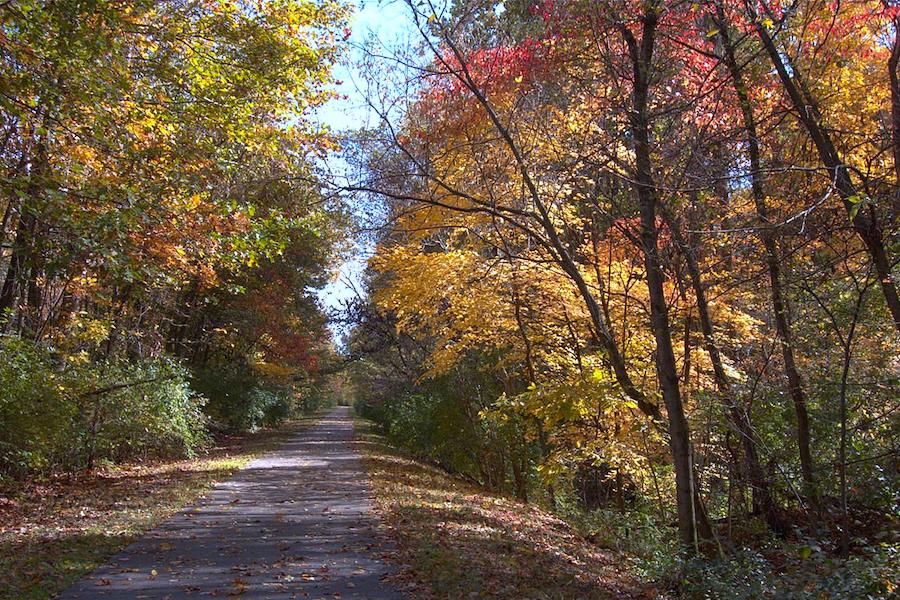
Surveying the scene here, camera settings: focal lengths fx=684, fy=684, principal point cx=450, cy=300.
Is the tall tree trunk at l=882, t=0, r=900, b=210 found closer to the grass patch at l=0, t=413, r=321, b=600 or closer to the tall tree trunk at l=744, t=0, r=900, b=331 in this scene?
the tall tree trunk at l=744, t=0, r=900, b=331

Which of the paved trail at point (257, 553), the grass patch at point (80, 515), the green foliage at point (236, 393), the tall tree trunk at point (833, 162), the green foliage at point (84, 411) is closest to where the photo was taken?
the paved trail at point (257, 553)

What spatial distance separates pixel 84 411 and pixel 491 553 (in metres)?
9.15

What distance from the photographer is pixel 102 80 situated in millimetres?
8023

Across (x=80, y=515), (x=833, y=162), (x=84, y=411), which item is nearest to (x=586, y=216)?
(x=833, y=162)

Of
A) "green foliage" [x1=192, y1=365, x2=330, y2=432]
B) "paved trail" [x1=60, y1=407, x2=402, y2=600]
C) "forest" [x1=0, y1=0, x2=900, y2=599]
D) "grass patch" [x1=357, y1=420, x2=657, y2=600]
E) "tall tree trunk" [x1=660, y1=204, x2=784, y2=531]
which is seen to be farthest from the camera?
"green foliage" [x1=192, y1=365, x2=330, y2=432]

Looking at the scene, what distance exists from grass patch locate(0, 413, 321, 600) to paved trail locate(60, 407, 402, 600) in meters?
0.28

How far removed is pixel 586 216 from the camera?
12.1m

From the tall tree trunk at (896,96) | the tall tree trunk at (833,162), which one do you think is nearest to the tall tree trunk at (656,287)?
the tall tree trunk at (833,162)

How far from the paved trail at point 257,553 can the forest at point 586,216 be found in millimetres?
2756

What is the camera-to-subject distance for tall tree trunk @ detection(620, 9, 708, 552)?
7883 mm

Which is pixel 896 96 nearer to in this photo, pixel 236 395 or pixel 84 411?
pixel 84 411

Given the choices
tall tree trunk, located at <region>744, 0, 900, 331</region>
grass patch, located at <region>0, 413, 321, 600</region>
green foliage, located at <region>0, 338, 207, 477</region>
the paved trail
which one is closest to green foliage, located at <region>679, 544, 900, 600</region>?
tall tree trunk, located at <region>744, 0, 900, 331</region>

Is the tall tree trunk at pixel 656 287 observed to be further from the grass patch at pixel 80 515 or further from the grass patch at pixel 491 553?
the grass patch at pixel 80 515

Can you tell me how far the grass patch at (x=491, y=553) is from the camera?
6.44m
